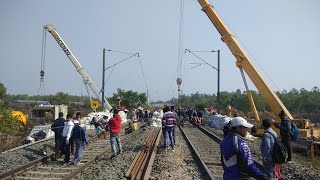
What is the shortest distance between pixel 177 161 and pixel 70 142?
160 inches

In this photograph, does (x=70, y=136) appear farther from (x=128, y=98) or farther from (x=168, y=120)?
(x=128, y=98)

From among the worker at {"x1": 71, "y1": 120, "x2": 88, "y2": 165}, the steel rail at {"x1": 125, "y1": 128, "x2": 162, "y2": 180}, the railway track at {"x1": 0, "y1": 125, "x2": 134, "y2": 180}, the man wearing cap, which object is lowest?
the railway track at {"x1": 0, "y1": 125, "x2": 134, "y2": 180}

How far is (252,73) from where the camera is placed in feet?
77.6

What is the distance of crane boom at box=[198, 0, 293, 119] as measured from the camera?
22.3 meters

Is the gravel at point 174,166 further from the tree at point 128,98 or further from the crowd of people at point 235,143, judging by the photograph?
the tree at point 128,98

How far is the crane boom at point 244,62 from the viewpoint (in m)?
22.3

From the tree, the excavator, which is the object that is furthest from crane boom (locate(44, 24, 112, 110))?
the tree

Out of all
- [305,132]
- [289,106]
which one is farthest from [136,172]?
[289,106]

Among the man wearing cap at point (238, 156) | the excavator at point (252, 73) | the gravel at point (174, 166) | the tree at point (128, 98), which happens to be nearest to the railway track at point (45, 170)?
the gravel at point (174, 166)

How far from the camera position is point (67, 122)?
524 inches

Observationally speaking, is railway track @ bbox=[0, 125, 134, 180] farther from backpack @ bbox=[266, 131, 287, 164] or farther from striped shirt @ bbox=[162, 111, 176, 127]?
backpack @ bbox=[266, 131, 287, 164]

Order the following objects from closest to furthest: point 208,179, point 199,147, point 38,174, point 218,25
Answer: point 208,179
point 38,174
point 199,147
point 218,25

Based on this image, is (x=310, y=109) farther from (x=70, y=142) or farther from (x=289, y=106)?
(x=70, y=142)

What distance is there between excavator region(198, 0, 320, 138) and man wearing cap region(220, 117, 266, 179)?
16.5 m
